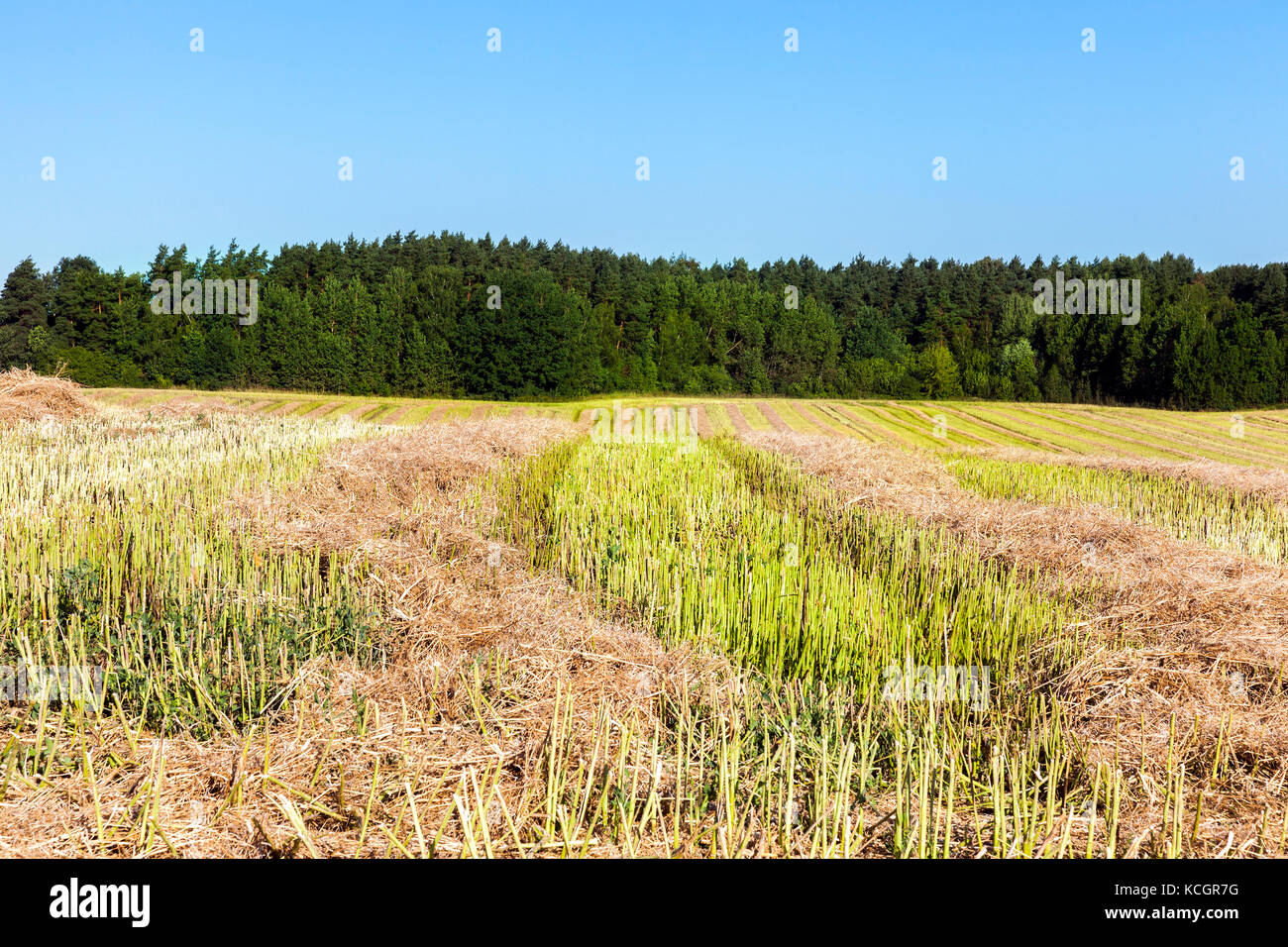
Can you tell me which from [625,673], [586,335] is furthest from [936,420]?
[586,335]

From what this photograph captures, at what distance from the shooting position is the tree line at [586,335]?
42.7m

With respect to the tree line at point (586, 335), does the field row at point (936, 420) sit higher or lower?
lower

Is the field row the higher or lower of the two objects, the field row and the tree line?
the lower

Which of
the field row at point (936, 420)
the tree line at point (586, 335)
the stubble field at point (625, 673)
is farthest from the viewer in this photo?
the tree line at point (586, 335)

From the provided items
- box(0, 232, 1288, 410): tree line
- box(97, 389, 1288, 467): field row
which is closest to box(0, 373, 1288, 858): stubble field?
box(97, 389, 1288, 467): field row

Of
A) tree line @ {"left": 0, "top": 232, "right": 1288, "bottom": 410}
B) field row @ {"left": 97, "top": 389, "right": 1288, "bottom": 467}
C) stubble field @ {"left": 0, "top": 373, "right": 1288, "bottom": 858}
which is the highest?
tree line @ {"left": 0, "top": 232, "right": 1288, "bottom": 410}

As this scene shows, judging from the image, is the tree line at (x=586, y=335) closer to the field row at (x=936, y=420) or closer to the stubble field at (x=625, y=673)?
the field row at (x=936, y=420)

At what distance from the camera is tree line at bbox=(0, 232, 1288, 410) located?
4272 cm

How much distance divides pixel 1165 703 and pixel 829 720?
1.88 m

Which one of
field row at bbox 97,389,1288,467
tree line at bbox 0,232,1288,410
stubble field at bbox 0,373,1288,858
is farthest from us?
tree line at bbox 0,232,1288,410

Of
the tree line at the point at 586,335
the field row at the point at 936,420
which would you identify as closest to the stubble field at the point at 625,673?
the field row at the point at 936,420

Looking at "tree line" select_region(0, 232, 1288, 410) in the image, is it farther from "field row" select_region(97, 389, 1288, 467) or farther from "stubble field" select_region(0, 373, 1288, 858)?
"stubble field" select_region(0, 373, 1288, 858)

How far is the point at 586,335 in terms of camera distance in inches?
1957

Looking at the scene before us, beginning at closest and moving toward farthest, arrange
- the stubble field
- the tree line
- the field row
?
the stubble field → the field row → the tree line
